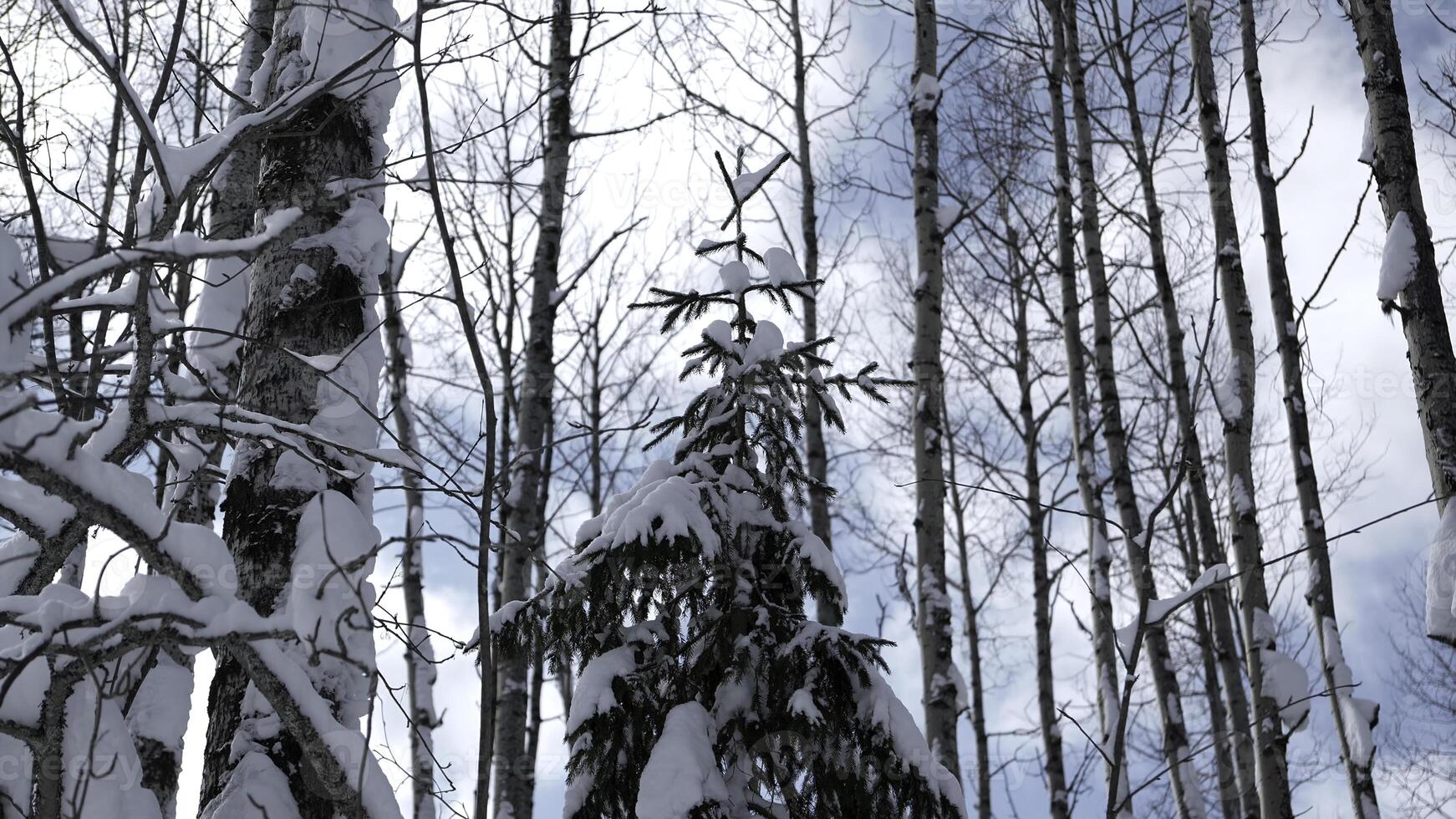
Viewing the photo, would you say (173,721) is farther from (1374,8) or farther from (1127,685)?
(1374,8)

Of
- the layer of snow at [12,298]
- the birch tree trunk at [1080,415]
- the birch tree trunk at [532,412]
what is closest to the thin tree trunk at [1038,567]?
the birch tree trunk at [1080,415]

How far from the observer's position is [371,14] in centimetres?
312

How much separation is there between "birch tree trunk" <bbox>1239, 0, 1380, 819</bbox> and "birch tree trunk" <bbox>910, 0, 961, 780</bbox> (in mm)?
1655

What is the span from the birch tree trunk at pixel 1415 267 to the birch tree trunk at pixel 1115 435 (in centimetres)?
207

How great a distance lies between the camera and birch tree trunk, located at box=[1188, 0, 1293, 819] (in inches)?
198

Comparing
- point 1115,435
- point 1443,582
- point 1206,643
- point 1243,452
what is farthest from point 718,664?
point 1206,643

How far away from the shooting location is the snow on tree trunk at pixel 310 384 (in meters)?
2.30

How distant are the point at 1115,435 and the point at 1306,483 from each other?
166 centimetres

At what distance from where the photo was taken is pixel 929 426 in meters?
4.98

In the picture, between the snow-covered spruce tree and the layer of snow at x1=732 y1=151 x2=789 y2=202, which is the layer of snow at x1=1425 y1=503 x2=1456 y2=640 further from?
the layer of snow at x1=732 y1=151 x2=789 y2=202

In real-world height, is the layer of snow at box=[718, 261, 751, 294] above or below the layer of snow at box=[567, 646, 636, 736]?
above

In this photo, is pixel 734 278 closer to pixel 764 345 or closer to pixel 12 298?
pixel 764 345

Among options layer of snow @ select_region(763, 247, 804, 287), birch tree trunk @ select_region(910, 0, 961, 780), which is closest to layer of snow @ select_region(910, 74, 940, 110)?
birch tree trunk @ select_region(910, 0, 961, 780)

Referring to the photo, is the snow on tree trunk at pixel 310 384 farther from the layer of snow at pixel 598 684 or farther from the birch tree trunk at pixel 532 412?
the birch tree trunk at pixel 532 412
